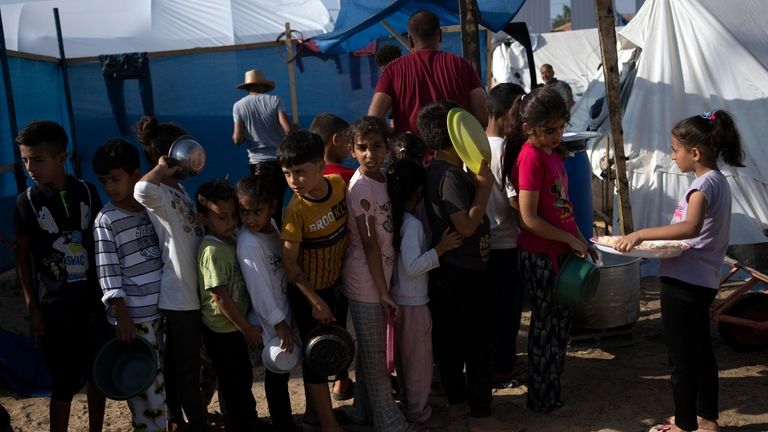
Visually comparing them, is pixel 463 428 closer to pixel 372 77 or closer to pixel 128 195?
pixel 128 195

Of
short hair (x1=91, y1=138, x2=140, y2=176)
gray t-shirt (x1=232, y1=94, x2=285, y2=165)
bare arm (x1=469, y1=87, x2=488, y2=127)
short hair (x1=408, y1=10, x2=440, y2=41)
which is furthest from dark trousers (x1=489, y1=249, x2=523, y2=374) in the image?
gray t-shirt (x1=232, y1=94, x2=285, y2=165)

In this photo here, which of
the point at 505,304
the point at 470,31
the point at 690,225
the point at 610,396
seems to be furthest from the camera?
the point at 470,31

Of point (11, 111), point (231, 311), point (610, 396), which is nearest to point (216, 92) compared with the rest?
point (11, 111)

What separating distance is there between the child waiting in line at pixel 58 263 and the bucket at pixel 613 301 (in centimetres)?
292

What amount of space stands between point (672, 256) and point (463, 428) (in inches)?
53.3

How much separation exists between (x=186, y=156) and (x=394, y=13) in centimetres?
→ 473

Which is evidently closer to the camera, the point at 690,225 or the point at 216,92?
the point at 690,225

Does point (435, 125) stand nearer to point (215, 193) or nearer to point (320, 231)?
point (320, 231)

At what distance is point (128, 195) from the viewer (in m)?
3.45

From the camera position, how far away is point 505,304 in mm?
4258

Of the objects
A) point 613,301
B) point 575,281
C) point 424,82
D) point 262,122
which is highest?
point 424,82

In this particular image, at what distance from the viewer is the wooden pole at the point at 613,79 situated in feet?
16.2

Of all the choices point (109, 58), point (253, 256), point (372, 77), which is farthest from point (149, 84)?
point (253, 256)

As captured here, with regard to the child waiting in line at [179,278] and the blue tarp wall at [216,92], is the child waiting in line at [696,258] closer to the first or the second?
the child waiting in line at [179,278]
